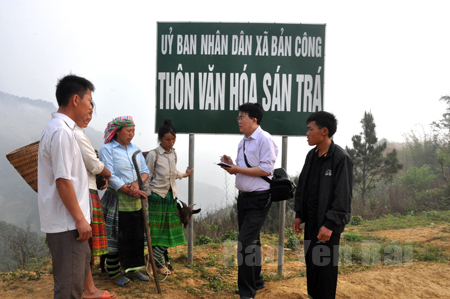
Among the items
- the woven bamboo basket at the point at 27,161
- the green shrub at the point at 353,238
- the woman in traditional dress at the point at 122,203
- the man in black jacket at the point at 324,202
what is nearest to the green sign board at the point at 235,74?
the woman in traditional dress at the point at 122,203

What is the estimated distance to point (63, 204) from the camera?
2170mm

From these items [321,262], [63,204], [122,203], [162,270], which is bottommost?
[162,270]

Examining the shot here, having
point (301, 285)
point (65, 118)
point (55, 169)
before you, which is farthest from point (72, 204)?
point (301, 285)

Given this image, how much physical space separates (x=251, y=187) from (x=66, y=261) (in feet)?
6.61

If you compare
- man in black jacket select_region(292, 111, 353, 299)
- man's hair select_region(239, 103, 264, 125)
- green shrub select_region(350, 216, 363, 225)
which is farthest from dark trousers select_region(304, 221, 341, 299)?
green shrub select_region(350, 216, 363, 225)

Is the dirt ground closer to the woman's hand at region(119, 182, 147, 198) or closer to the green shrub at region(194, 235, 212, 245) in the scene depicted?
the woman's hand at region(119, 182, 147, 198)

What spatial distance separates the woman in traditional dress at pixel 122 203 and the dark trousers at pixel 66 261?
1418 millimetres

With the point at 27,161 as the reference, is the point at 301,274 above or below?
below

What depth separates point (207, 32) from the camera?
4.90m

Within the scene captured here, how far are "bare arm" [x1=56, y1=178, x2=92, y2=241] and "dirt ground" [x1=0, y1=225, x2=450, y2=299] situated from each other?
1.79 metres

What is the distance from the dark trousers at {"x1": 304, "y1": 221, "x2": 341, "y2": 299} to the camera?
303 cm

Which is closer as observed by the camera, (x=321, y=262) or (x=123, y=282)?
(x=321, y=262)

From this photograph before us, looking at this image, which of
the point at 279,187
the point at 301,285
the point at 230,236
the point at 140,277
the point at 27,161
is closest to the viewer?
the point at 27,161

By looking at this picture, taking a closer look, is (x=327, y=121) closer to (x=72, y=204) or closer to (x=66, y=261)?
(x=72, y=204)
